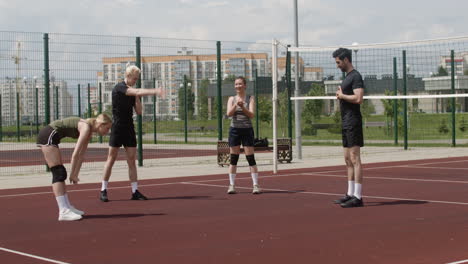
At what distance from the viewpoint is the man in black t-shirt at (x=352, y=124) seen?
1023cm

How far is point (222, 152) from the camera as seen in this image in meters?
18.5

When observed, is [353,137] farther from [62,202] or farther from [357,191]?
[62,202]

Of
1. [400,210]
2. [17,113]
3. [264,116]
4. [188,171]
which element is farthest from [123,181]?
[264,116]

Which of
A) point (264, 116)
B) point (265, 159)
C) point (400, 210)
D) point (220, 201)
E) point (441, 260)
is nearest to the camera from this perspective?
point (441, 260)

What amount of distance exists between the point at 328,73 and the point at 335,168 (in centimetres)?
495

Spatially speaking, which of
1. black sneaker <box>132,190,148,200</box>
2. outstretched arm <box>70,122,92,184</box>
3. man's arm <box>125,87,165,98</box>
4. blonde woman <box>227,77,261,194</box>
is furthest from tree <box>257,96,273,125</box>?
outstretched arm <box>70,122,92,184</box>

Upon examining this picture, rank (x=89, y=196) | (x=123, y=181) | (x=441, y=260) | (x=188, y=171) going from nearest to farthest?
1. (x=441, y=260)
2. (x=89, y=196)
3. (x=123, y=181)
4. (x=188, y=171)

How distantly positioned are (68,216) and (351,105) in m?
3.98

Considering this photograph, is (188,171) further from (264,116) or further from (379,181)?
(264,116)

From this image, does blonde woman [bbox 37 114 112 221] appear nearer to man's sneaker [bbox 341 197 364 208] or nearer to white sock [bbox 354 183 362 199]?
man's sneaker [bbox 341 197 364 208]

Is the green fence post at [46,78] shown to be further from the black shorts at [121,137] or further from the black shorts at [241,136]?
the black shorts at [241,136]

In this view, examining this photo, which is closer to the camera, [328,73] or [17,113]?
[328,73]

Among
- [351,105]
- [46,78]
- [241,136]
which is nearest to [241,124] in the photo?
[241,136]

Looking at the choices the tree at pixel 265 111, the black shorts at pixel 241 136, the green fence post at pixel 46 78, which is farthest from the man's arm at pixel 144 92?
the tree at pixel 265 111
